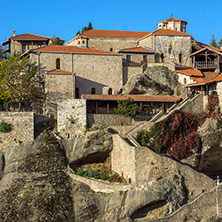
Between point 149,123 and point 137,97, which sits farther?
point 137,97

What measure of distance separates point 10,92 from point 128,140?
14010 millimetres

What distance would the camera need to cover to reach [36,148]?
4691 cm

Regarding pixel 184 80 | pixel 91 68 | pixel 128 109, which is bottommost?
pixel 128 109

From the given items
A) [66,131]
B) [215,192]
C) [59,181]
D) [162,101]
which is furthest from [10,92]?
[215,192]

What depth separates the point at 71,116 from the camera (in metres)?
51.1

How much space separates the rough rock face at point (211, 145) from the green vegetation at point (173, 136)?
0.94 m

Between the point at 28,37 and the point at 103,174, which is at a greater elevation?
the point at 28,37

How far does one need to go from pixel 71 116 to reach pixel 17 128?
587 cm

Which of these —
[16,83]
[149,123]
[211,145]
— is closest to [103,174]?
[149,123]

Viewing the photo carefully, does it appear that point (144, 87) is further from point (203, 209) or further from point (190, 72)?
point (203, 209)

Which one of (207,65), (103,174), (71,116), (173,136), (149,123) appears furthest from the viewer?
(207,65)

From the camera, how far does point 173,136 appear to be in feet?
161

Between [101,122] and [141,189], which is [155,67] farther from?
[141,189]

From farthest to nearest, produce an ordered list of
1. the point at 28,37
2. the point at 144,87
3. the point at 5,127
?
1. the point at 28,37
2. the point at 144,87
3. the point at 5,127
